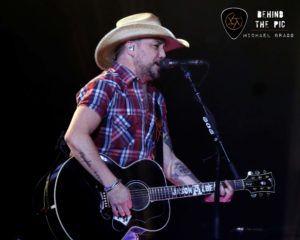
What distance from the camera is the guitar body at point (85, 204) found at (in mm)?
2383

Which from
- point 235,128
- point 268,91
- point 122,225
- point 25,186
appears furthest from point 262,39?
point 25,186

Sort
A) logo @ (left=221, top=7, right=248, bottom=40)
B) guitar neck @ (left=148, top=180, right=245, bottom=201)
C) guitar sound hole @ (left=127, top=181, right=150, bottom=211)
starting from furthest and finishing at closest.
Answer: logo @ (left=221, top=7, right=248, bottom=40) → guitar neck @ (left=148, top=180, right=245, bottom=201) → guitar sound hole @ (left=127, top=181, right=150, bottom=211)

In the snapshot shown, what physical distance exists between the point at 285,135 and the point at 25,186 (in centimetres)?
168

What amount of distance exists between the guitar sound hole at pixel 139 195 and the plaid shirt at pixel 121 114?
0.13 metres

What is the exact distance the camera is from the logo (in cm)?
307

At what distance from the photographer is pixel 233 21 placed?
121 inches

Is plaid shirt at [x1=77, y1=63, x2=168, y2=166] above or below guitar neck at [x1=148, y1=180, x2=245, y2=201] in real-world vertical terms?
above

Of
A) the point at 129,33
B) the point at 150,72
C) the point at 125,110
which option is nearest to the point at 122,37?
the point at 129,33

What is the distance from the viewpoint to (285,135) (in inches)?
124

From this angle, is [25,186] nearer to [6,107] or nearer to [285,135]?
[6,107]

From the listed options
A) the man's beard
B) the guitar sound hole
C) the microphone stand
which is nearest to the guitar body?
the guitar sound hole

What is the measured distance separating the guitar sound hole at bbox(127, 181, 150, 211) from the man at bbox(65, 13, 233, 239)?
0.06 meters

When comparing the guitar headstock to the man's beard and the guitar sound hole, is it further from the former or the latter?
the man's beard

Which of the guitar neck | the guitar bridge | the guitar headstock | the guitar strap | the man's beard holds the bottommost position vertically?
the guitar headstock
